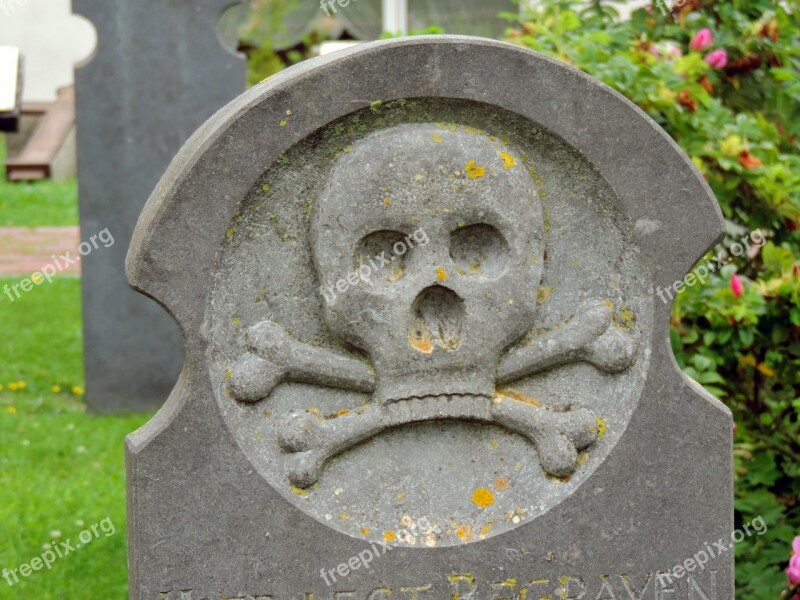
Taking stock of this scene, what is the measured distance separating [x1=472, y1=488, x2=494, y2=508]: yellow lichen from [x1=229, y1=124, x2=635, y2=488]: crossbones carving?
14 cm

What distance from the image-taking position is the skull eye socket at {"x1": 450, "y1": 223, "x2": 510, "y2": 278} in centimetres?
275

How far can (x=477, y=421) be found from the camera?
281cm

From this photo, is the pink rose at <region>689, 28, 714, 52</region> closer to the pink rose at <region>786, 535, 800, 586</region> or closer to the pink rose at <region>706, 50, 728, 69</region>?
the pink rose at <region>706, 50, 728, 69</region>

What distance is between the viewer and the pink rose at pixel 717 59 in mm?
4535

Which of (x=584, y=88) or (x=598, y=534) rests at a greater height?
(x=584, y=88)

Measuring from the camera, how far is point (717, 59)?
4539mm

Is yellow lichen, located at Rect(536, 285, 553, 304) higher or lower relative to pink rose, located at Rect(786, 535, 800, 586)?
higher

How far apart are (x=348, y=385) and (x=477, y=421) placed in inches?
12.0

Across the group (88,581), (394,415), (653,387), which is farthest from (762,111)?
(88,581)

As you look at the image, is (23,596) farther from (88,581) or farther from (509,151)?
(509,151)
